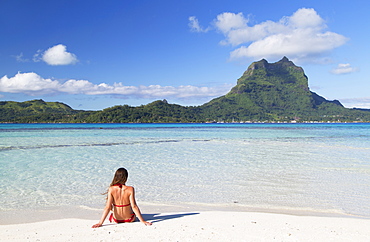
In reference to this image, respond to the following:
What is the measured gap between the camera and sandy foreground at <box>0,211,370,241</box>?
5484 millimetres

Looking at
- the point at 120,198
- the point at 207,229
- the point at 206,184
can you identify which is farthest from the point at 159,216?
the point at 206,184

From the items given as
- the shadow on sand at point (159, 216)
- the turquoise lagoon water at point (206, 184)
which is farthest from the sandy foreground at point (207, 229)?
the turquoise lagoon water at point (206, 184)

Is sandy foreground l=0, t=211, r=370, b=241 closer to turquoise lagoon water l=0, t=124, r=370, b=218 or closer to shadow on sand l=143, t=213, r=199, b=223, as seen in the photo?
shadow on sand l=143, t=213, r=199, b=223

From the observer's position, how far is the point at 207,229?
19.6 ft

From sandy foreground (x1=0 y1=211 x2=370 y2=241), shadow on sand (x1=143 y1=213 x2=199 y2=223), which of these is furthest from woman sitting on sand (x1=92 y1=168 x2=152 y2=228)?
shadow on sand (x1=143 y1=213 x2=199 y2=223)

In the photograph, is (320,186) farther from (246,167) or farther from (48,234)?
(48,234)

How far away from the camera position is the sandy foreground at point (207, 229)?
548cm

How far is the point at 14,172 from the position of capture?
1380 cm

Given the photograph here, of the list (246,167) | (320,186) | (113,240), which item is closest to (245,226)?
(113,240)

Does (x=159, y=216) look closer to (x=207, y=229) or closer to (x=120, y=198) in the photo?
(x=120, y=198)

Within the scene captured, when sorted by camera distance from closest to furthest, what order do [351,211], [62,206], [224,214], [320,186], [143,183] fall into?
[224,214]
[351,211]
[62,206]
[320,186]
[143,183]

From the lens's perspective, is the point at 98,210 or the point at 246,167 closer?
the point at 98,210

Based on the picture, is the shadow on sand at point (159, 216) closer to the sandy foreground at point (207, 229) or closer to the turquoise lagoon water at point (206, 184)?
the sandy foreground at point (207, 229)

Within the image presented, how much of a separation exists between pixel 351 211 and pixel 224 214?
11.8ft
